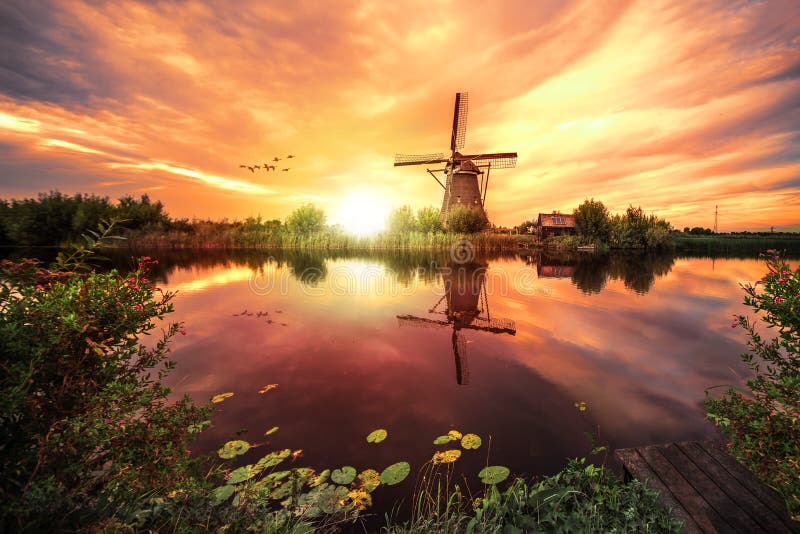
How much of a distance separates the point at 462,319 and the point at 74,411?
990 cm

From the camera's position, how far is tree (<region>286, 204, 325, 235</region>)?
54062 mm

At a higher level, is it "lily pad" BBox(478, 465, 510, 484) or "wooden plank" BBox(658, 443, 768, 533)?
"wooden plank" BBox(658, 443, 768, 533)

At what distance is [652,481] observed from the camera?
10.5 feet

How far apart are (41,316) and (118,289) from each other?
26.0 inches

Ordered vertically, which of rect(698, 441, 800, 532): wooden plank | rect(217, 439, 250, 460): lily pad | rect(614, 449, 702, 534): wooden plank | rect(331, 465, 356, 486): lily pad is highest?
rect(698, 441, 800, 532): wooden plank

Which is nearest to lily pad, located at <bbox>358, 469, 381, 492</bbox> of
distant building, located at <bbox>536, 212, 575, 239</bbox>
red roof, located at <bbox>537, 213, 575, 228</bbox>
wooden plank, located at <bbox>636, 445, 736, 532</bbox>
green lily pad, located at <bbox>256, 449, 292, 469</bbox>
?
green lily pad, located at <bbox>256, 449, 292, 469</bbox>

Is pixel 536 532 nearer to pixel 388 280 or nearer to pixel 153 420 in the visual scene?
pixel 153 420

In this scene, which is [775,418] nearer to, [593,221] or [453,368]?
[453,368]

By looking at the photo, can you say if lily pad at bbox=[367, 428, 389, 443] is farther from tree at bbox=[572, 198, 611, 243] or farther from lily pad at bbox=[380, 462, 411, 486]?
tree at bbox=[572, 198, 611, 243]

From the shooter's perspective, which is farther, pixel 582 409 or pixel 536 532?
pixel 582 409

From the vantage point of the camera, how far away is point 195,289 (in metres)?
Result: 15.8

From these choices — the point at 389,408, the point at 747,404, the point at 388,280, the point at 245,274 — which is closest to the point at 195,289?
the point at 245,274

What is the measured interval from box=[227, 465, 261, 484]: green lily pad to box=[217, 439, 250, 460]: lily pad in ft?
1.17

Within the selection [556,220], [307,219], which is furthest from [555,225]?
[307,219]
